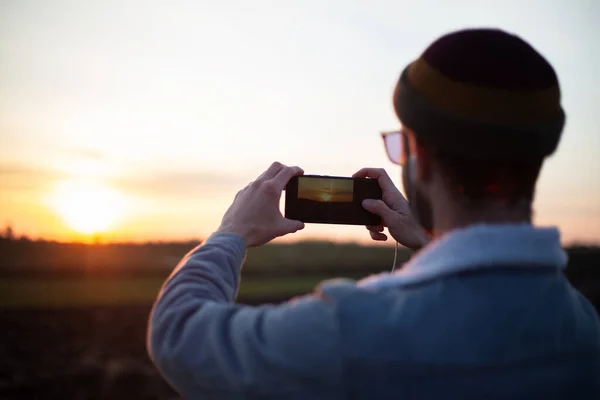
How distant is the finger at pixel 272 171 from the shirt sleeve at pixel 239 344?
433 millimetres

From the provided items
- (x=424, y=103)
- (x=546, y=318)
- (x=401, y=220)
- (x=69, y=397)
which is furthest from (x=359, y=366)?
(x=69, y=397)

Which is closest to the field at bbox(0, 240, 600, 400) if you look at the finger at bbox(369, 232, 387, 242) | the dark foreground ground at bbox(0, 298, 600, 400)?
the dark foreground ground at bbox(0, 298, 600, 400)

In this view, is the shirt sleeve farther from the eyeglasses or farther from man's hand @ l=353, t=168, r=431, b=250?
man's hand @ l=353, t=168, r=431, b=250

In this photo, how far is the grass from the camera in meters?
19.6

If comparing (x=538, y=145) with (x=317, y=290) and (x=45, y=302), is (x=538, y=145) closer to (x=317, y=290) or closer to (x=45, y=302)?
(x=317, y=290)

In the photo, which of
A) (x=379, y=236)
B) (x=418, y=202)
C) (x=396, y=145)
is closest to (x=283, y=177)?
(x=396, y=145)

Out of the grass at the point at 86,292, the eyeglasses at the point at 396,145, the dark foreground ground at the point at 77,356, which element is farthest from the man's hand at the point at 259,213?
the grass at the point at 86,292

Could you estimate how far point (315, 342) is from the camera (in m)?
1.04

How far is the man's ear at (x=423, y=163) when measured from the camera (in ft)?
4.05

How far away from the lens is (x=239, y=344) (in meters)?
1.09

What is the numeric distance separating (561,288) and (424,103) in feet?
1.51

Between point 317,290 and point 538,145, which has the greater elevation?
point 538,145

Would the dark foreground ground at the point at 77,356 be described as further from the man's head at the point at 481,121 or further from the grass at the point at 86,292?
the man's head at the point at 481,121

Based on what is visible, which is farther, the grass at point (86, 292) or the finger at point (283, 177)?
the grass at point (86, 292)
